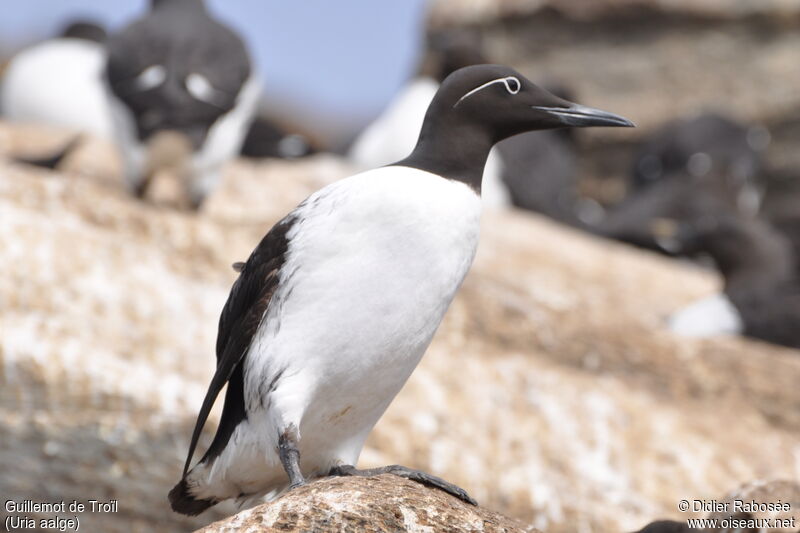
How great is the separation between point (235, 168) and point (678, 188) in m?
4.91

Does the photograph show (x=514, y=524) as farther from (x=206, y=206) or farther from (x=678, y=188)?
(x=678, y=188)

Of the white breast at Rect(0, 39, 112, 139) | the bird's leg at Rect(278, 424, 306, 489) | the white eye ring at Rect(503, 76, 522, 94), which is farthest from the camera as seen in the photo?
the white breast at Rect(0, 39, 112, 139)

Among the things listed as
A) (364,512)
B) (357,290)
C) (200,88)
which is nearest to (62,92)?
Result: (200,88)

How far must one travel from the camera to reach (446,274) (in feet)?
14.0

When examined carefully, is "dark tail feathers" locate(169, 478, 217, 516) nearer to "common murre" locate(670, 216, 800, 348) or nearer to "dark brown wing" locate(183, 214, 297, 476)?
"dark brown wing" locate(183, 214, 297, 476)

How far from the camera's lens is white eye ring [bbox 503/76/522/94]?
4.43 metres

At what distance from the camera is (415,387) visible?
257 inches

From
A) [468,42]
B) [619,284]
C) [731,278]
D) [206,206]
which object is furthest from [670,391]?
[468,42]

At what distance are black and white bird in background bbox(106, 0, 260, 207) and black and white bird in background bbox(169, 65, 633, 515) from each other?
313 centimetres

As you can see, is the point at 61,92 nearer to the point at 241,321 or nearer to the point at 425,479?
the point at 241,321

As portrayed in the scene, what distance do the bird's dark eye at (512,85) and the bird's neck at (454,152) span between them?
17 cm

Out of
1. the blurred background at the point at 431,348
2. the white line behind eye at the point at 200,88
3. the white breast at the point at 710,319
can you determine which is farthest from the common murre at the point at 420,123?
the white line behind eye at the point at 200,88

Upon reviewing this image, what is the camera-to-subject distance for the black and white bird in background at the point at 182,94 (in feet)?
24.5

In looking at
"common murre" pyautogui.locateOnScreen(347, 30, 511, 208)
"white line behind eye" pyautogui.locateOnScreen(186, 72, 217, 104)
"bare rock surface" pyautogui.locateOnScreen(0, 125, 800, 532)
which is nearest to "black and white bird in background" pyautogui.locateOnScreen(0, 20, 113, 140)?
"common murre" pyautogui.locateOnScreen(347, 30, 511, 208)
